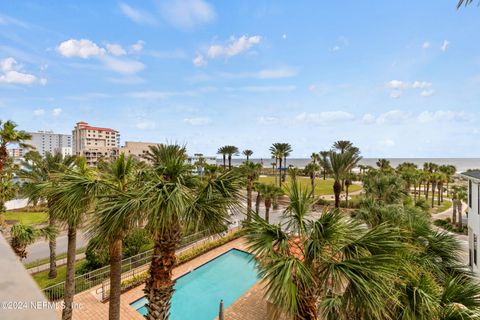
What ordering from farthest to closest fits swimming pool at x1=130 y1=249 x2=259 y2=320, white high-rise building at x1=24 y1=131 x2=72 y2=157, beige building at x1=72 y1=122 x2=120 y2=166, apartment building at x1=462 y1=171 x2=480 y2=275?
white high-rise building at x1=24 y1=131 x2=72 y2=157
beige building at x1=72 y1=122 x2=120 y2=166
swimming pool at x1=130 y1=249 x2=259 y2=320
apartment building at x1=462 y1=171 x2=480 y2=275

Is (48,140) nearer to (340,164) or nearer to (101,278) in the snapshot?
(101,278)

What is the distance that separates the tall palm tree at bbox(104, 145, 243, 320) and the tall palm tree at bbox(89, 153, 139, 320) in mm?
177

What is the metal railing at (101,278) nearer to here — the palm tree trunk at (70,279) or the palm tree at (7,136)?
the palm tree trunk at (70,279)

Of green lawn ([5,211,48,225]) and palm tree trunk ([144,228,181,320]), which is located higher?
palm tree trunk ([144,228,181,320])

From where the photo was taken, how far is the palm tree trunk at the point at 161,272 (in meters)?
5.36

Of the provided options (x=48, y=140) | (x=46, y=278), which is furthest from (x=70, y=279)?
(x=48, y=140)

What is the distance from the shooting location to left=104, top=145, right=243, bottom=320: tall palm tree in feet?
14.7

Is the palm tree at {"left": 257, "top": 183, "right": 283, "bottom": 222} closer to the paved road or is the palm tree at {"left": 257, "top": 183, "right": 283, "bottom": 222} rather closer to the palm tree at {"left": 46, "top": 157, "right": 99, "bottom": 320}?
the paved road

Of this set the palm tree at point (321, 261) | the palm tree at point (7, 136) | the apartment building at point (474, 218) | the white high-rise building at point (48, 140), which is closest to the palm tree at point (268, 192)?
the apartment building at point (474, 218)

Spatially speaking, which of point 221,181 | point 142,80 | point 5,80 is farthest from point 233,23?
point 221,181

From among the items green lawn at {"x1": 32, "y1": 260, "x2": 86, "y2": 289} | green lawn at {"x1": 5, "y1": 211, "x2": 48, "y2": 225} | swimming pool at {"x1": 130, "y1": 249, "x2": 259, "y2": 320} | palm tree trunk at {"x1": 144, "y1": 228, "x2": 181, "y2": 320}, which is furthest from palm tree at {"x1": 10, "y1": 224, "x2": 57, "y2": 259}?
green lawn at {"x1": 5, "y1": 211, "x2": 48, "y2": 225}

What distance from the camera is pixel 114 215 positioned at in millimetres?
4480

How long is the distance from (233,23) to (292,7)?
6400mm

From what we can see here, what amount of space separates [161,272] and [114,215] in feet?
6.59
